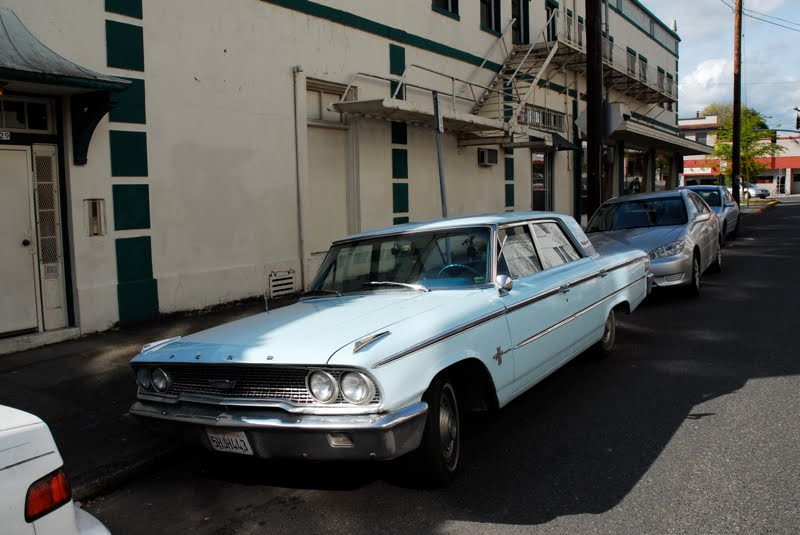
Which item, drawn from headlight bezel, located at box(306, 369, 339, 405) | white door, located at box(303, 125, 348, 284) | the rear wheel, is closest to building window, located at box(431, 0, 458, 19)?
white door, located at box(303, 125, 348, 284)

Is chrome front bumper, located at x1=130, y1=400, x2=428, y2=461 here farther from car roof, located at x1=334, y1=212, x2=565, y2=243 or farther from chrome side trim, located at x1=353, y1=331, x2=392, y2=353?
car roof, located at x1=334, y1=212, x2=565, y2=243

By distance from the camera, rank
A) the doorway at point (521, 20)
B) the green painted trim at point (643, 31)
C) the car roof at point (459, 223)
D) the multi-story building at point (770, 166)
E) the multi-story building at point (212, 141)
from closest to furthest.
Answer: the car roof at point (459, 223), the multi-story building at point (212, 141), the doorway at point (521, 20), the green painted trim at point (643, 31), the multi-story building at point (770, 166)

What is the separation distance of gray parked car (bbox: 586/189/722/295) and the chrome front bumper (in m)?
6.35

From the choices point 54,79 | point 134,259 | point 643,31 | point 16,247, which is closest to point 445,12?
point 134,259

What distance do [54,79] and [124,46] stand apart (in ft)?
5.81

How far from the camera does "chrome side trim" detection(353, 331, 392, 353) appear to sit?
369cm

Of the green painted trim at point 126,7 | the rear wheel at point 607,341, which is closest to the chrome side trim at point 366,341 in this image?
the rear wheel at point 607,341

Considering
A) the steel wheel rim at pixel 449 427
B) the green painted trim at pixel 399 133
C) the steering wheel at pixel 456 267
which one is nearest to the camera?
the steel wheel rim at pixel 449 427

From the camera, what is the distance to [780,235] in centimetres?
2141

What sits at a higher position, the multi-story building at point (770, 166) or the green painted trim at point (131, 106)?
the multi-story building at point (770, 166)

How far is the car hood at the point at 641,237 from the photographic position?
10.1 meters

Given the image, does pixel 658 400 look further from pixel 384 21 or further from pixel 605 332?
pixel 384 21

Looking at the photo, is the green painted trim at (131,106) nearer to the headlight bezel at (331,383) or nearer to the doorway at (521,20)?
the headlight bezel at (331,383)

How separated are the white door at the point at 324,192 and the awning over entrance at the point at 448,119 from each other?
0.59 meters
